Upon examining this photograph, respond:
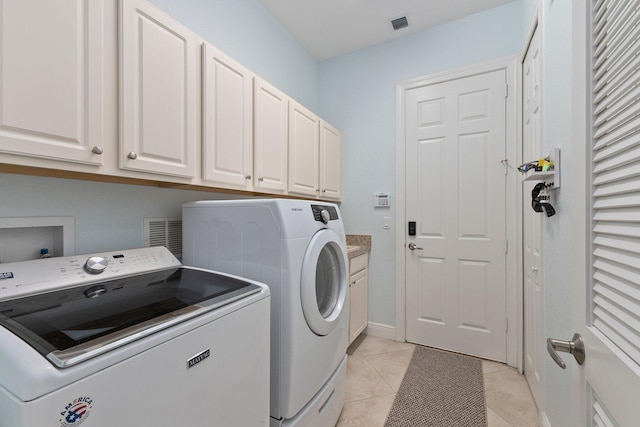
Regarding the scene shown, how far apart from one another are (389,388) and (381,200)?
1575mm

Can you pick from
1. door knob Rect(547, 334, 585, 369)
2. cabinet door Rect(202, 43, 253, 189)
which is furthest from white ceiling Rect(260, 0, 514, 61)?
door knob Rect(547, 334, 585, 369)

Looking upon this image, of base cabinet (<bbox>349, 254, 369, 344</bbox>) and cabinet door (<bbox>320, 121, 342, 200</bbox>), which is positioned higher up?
cabinet door (<bbox>320, 121, 342, 200</bbox>)

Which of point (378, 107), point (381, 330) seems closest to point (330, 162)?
point (378, 107)

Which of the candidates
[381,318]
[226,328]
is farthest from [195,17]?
[381,318]

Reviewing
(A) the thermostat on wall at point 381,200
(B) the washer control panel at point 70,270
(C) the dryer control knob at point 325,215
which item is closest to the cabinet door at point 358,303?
(A) the thermostat on wall at point 381,200

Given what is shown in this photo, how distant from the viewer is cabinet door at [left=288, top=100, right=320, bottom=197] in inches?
83.7

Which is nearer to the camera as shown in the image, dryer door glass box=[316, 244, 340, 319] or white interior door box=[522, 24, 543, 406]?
dryer door glass box=[316, 244, 340, 319]

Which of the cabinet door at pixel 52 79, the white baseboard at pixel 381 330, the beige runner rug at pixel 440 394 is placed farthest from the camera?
the white baseboard at pixel 381 330

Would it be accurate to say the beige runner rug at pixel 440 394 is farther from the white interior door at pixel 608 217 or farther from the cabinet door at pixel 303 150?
the cabinet door at pixel 303 150

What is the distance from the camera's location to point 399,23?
8.18 ft

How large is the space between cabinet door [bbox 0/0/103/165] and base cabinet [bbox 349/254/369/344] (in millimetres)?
1911

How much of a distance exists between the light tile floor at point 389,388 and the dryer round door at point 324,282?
69 centimetres

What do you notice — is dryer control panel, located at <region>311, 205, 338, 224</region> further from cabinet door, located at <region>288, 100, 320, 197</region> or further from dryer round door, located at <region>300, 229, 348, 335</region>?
cabinet door, located at <region>288, 100, 320, 197</region>

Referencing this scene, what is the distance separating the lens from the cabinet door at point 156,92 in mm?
1072
